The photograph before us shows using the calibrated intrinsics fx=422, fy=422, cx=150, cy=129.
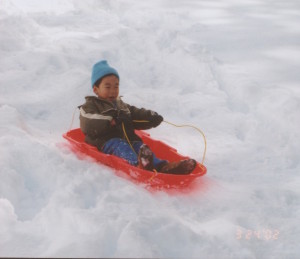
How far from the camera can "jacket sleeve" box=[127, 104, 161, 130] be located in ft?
11.3

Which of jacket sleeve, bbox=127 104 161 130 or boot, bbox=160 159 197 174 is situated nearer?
boot, bbox=160 159 197 174

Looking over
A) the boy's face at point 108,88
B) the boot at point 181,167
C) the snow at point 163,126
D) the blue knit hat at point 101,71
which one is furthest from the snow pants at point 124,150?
the blue knit hat at point 101,71

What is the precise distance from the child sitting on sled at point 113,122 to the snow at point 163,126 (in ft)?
0.77

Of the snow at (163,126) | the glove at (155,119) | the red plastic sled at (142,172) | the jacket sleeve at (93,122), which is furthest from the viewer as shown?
the glove at (155,119)

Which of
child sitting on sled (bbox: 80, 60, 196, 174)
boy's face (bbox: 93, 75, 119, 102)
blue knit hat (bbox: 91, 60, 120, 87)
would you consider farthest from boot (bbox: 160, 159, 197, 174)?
blue knit hat (bbox: 91, 60, 120, 87)

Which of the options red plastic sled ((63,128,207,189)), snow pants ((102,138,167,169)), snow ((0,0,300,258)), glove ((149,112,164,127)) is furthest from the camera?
Answer: glove ((149,112,164,127))

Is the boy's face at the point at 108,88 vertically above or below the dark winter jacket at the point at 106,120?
above

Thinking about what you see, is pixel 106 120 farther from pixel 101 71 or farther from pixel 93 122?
pixel 101 71

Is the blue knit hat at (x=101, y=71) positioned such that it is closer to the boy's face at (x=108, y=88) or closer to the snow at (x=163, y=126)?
the boy's face at (x=108, y=88)

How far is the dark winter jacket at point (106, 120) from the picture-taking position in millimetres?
3283

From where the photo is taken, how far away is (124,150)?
3193mm

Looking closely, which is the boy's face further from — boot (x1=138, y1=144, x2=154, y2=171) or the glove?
boot (x1=138, y1=144, x2=154, y2=171)

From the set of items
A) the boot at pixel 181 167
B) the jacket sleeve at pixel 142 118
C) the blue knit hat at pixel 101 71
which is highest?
the blue knit hat at pixel 101 71

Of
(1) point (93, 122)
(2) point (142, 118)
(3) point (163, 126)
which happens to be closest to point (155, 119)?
(2) point (142, 118)
